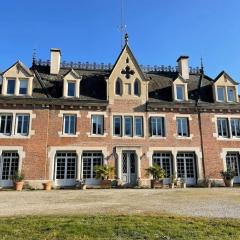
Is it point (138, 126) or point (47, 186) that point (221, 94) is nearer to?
point (138, 126)

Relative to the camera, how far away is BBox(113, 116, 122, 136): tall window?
83.9 feet

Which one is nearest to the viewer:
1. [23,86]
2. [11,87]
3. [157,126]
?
[11,87]

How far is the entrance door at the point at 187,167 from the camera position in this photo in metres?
25.6

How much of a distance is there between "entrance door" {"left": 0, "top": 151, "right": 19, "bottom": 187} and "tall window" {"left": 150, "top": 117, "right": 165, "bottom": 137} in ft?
36.2

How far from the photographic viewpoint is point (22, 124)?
24703mm

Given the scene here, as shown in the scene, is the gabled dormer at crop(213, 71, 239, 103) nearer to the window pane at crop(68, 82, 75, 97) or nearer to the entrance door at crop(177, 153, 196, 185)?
the entrance door at crop(177, 153, 196, 185)

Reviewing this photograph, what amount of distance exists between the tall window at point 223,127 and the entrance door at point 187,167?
128 inches

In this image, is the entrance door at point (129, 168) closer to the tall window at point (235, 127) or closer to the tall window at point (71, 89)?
the tall window at point (71, 89)

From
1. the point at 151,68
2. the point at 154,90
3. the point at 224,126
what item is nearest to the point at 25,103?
the point at 154,90

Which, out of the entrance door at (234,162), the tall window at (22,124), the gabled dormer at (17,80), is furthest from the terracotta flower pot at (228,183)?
the gabled dormer at (17,80)

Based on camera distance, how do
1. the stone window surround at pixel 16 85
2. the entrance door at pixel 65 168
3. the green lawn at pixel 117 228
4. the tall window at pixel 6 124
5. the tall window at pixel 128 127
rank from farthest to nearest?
the tall window at pixel 128 127, the stone window surround at pixel 16 85, the tall window at pixel 6 124, the entrance door at pixel 65 168, the green lawn at pixel 117 228

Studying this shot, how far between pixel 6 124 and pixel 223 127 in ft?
59.5

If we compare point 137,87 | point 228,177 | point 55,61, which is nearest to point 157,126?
point 137,87

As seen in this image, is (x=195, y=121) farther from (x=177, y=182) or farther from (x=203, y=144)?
(x=177, y=182)
